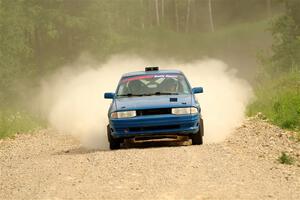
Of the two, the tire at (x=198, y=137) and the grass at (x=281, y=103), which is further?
the grass at (x=281, y=103)

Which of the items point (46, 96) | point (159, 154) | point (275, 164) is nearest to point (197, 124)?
point (159, 154)

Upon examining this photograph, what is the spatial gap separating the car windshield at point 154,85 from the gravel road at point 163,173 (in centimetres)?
116

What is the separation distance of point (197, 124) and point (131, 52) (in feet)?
118

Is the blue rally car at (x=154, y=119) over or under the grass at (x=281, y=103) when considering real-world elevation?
over

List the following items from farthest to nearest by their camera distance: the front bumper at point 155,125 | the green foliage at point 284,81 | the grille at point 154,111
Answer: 1. the green foliage at point 284,81
2. the grille at point 154,111
3. the front bumper at point 155,125

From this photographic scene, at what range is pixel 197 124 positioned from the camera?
41.7ft

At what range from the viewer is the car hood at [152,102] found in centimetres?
1256

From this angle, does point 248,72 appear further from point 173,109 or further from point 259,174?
point 259,174

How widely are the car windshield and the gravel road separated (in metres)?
1.16

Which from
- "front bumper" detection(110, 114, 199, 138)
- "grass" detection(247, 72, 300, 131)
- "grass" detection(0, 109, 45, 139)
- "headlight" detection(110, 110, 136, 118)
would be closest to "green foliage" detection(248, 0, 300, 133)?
"grass" detection(247, 72, 300, 131)

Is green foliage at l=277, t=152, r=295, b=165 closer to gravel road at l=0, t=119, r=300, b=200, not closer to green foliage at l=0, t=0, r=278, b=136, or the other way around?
gravel road at l=0, t=119, r=300, b=200

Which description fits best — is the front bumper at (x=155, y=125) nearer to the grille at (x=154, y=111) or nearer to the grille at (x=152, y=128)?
the grille at (x=152, y=128)

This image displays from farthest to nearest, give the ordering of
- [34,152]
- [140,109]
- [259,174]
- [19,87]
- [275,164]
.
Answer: [19,87] → [34,152] → [140,109] → [275,164] → [259,174]

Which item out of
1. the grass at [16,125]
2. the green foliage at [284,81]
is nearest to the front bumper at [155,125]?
the green foliage at [284,81]
